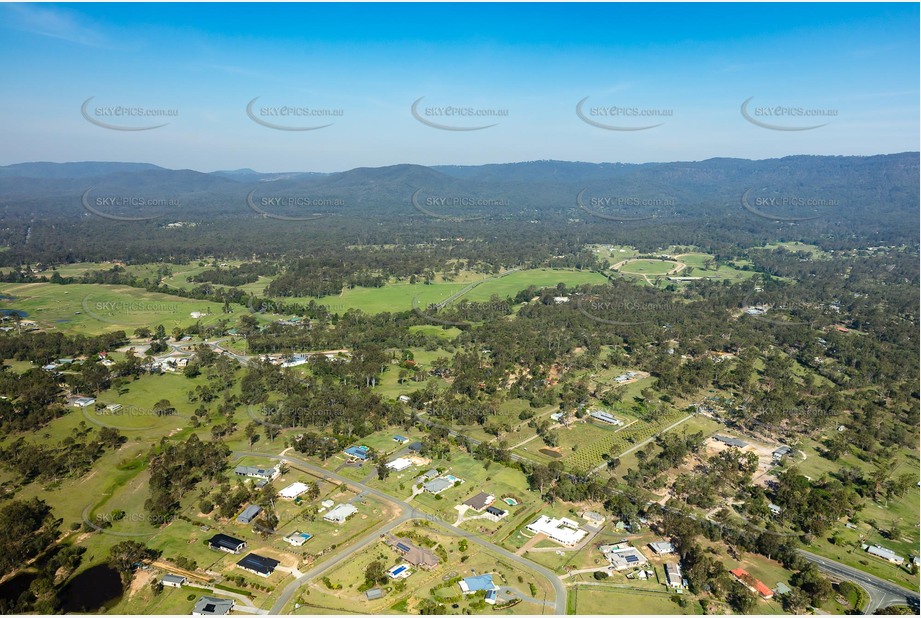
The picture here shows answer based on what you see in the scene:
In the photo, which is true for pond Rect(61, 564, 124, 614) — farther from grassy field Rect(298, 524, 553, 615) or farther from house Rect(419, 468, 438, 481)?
house Rect(419, 468, 438, 481)

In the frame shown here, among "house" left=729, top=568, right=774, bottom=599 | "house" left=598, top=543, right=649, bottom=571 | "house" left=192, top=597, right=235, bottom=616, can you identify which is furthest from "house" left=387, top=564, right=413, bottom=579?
"house" left=729, top=568, right=774, bottom=599

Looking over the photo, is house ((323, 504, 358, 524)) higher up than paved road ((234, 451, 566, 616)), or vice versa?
house ((323, 504, 358, 524))

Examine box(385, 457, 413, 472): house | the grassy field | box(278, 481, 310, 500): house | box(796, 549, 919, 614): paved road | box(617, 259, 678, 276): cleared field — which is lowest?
box(796, 549, 919, 614): paved road

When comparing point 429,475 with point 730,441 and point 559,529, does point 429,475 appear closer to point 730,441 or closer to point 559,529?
point 559,529

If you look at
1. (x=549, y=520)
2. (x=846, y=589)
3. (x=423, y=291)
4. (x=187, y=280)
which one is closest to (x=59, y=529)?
(x=549, y=520)

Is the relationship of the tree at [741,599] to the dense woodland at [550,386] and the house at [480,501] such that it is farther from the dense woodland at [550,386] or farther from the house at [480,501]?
the house at [480,501]

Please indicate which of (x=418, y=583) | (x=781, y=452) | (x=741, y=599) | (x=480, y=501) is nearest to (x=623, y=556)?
(x=741, y=599)
